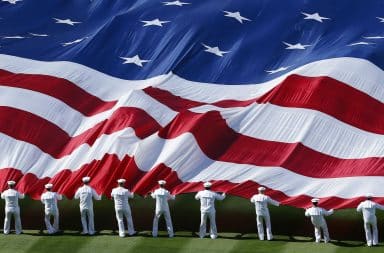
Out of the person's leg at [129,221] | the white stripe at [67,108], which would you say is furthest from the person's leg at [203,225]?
the white stripe at [67,108]

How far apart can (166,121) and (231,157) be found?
2479 mm

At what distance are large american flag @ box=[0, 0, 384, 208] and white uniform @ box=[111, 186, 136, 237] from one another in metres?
0.80

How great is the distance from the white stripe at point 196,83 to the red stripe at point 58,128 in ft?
5.57

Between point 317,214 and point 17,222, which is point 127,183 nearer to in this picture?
point 17,222

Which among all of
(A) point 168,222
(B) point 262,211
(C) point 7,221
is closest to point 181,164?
(A) point 168,222

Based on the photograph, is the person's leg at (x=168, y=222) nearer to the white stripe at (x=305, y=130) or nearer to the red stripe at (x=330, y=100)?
the white stripe at (x=305, y=130)

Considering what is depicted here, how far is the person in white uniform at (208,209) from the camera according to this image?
83.3 ft

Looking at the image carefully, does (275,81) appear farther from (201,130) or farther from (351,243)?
(351,243)

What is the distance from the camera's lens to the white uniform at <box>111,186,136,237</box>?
25844mm

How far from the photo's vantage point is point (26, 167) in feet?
93.7

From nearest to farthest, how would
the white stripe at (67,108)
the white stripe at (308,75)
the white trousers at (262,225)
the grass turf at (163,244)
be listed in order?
the grass turf at (163,244) < the white trousers at (262,225) < the white stripe at (308,75) < the white stripe at (67,108)

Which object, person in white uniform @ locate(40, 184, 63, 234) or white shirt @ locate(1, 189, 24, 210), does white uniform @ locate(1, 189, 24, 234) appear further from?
person in white uniform @ locate(40, 184, 63, 234)

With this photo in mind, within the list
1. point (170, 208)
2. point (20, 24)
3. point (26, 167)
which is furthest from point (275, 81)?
point (20, 24)

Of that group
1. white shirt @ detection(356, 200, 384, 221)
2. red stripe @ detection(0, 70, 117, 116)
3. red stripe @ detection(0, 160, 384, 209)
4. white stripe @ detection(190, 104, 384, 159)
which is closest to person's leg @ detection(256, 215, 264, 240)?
red stripe @ detection(0, 160, 384, 209)
